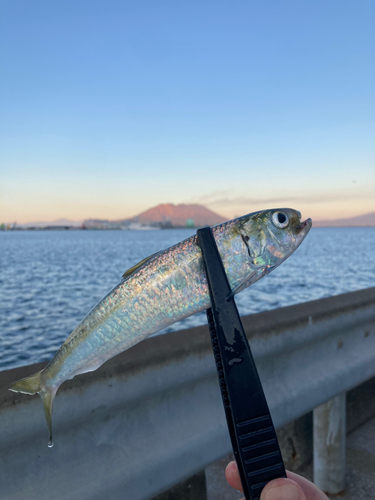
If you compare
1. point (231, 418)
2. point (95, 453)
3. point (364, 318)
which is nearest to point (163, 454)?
point (95, 453)

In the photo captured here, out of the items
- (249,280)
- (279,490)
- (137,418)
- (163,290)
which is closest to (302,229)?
(249,280)

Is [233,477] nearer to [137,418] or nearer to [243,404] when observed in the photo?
[243,404]

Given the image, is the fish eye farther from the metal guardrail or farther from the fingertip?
the metal guardrail

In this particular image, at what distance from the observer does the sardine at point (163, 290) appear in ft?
2.38

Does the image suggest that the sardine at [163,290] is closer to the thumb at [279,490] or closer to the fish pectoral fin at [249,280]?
the fish pectoral fin at [249,280]

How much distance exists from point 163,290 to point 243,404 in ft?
1.15

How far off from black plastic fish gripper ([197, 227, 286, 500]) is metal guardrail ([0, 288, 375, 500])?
40.3 inches

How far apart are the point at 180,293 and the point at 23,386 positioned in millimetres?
403

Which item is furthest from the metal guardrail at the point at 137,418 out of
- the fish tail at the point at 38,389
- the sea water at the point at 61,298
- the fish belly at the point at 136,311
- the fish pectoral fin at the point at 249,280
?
the sea water at the point at 61,298

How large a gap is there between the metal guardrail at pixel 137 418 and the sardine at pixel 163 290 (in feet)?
3.20

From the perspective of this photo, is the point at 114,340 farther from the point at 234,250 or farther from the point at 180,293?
the point at 234,250

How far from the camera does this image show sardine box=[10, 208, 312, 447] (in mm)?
725

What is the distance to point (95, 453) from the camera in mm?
1771

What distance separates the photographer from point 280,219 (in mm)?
864
